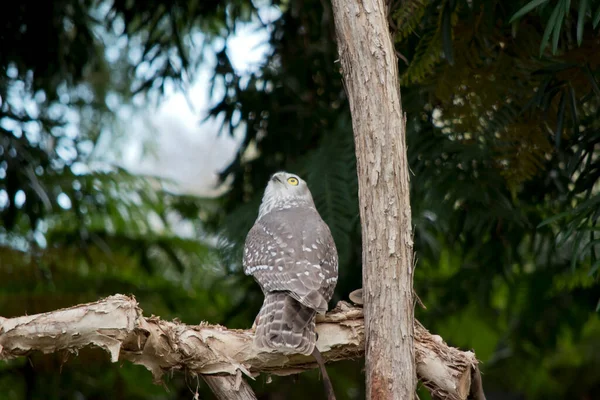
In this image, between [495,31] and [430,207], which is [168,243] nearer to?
[430,207]

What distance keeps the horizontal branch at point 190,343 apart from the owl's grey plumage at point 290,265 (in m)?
0.11

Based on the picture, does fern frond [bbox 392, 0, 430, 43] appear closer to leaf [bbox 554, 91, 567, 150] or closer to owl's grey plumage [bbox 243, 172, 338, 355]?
leaf [bbox 554, 91, 567, 150]

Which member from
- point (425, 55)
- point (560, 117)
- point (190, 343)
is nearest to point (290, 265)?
point (190, 343)

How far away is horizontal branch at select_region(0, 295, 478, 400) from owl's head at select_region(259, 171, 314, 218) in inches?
40.8

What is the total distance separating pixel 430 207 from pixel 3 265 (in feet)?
10.6

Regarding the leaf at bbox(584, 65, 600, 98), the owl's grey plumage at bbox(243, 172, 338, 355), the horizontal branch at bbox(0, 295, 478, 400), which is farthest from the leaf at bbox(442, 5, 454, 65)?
the horizontal branch at bbox(0, 295, 478, 400)

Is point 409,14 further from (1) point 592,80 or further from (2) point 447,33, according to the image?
(1) point 592,80

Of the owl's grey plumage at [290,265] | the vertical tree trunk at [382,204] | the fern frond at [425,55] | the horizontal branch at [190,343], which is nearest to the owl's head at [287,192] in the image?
the owl's grey plumage at [290,265]

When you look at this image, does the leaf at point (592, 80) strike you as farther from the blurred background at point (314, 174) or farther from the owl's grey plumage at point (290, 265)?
the owl's grey plumage at point (290, 265)

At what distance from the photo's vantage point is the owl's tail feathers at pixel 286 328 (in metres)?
3.06

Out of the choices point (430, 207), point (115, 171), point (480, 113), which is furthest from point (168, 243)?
point (480, 113)

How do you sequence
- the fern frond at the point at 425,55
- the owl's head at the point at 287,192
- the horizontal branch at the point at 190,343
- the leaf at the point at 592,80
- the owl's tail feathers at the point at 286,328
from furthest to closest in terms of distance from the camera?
1. the owl's head at the point at 287,192
2. the fern frond at the point at 425,55
3. the leaf at the point at 592,80
4. the owl's tail feathers at the point at 286,328
5. the horizontal branch at the point at 190,343

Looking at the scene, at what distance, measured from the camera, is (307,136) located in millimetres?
5117

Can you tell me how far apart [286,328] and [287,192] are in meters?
1.30
